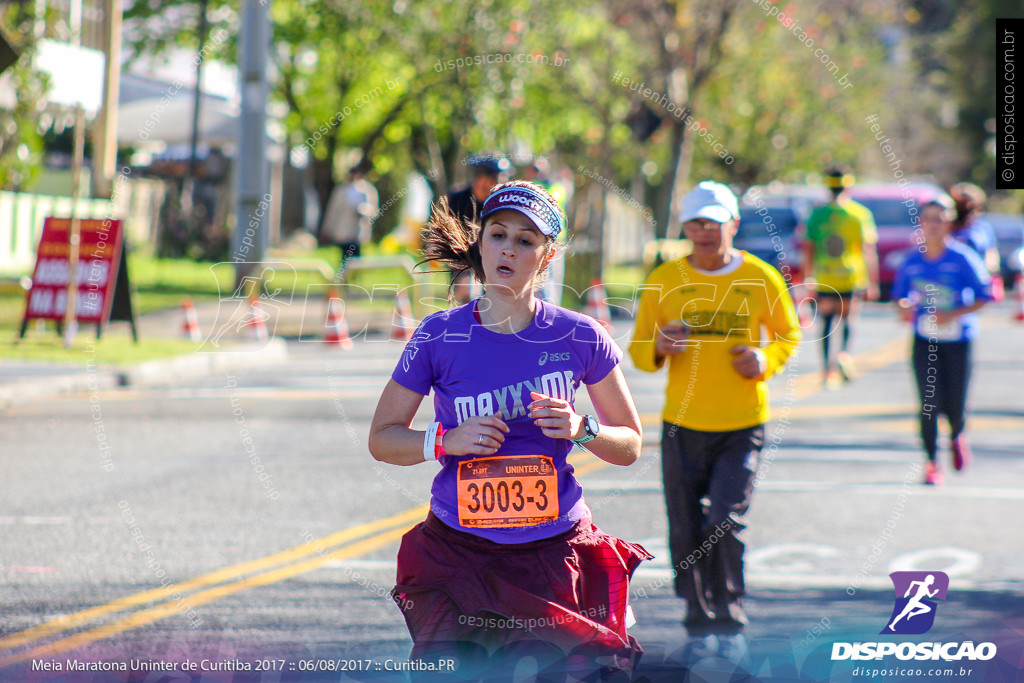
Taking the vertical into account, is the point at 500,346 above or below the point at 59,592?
above

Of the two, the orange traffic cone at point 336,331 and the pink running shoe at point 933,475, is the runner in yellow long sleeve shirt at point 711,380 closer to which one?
the pink running shoe at point 933,475

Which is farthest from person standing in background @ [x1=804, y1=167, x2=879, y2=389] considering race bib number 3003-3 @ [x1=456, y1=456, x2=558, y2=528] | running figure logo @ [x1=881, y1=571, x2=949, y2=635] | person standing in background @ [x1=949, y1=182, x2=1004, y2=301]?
race bib number 3003-3 @ [x1=456, y1=456, x2=558, y2=528]

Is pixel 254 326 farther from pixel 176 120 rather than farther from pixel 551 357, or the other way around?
pixel 551 357

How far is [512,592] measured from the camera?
3.49 meters

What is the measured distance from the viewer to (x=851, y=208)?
1444 centimetres

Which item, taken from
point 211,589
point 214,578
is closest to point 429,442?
point 211,589

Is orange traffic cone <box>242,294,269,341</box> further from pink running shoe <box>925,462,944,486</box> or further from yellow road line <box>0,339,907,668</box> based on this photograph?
pink running shoe <box>925,462,944,486</box>

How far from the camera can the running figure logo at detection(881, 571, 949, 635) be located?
5137 millimetres

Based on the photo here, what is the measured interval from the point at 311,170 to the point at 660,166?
11692 mm

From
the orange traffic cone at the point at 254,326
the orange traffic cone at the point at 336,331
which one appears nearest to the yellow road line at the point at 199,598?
the orange traffic cone at the point at 254,326

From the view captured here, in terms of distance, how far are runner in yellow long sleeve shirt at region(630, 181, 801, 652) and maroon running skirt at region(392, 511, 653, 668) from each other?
1912 mm

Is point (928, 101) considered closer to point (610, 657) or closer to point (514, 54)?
point (514, 54)

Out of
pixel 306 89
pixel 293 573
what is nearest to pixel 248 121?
pixel 293 573

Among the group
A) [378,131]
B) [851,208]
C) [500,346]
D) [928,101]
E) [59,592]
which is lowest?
[59,592]
